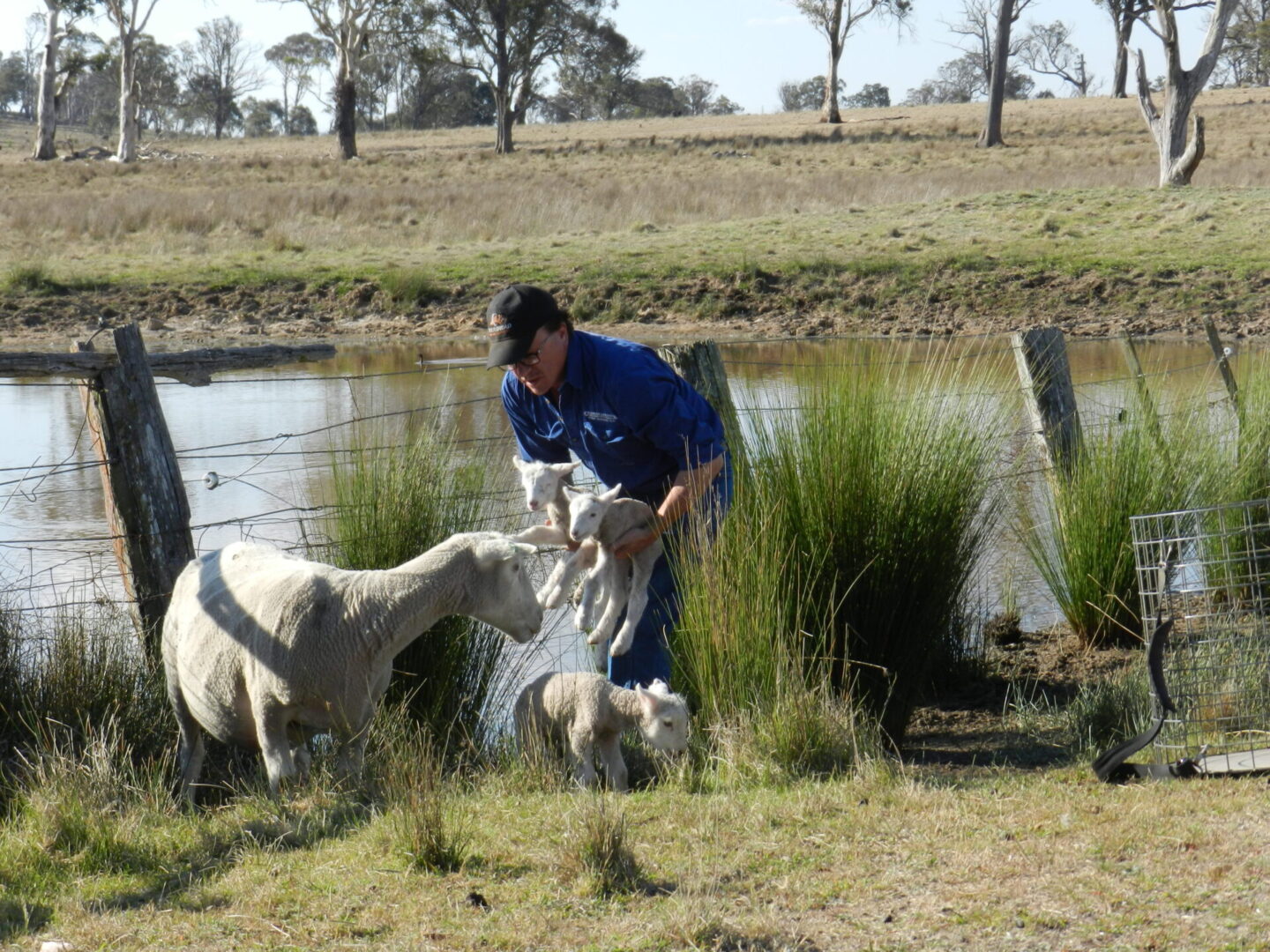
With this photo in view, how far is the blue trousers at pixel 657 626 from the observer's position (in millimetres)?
5020

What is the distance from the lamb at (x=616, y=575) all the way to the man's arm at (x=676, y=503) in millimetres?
30

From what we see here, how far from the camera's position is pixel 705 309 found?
66.3 feet

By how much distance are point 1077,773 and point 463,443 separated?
3.19 metres

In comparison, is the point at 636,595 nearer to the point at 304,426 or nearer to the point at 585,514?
the point at 585,514

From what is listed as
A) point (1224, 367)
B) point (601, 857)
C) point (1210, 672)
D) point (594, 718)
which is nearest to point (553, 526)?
point (594, 718)

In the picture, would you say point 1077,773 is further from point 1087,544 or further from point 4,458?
point 4,458

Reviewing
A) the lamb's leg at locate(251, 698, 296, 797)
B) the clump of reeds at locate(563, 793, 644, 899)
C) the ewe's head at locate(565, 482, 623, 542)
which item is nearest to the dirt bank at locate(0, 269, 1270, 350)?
the ewe's head at locate(565, 482, 623, 542)

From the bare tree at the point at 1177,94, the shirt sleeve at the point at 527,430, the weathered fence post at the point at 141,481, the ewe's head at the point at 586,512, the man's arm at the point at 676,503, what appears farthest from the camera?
the bare tree at the point at 1177,94

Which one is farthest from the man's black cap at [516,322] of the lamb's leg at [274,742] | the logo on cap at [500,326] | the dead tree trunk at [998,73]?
the dead tree trunk at [998,73]

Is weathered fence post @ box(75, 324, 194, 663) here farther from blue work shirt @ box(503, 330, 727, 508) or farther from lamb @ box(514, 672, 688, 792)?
lamb @ box(514, 672, 688, 792)

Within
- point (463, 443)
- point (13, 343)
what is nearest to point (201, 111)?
point (13, 343)

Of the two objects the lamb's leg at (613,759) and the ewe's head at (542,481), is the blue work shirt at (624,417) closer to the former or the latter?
the ewe's head at (542,481)

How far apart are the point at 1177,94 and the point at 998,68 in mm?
15006

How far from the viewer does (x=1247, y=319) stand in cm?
1814
